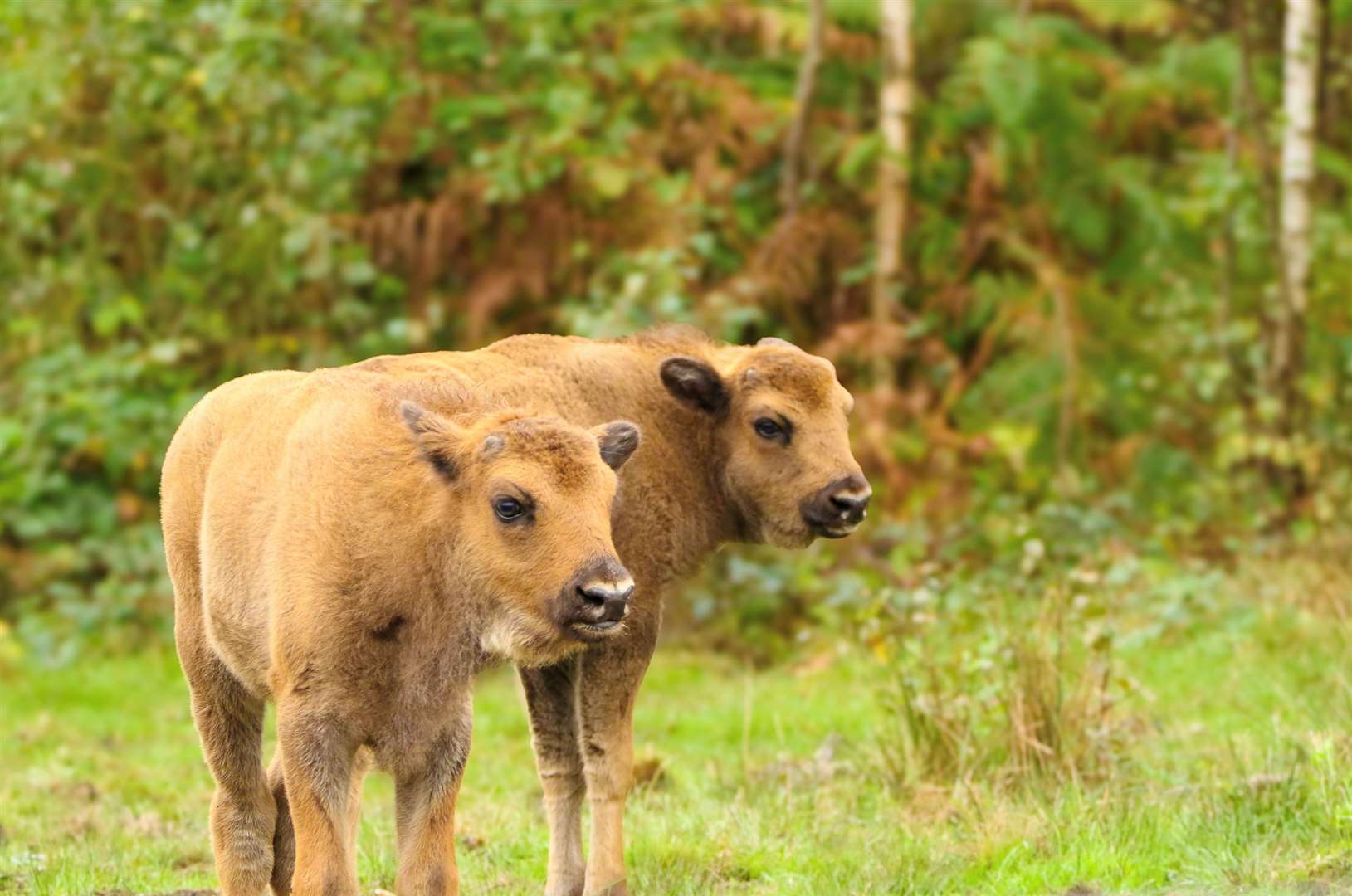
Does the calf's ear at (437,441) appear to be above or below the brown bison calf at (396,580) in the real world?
above

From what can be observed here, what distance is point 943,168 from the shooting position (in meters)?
17.9

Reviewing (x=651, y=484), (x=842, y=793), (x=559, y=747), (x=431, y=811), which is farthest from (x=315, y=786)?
(x=842, y=793)

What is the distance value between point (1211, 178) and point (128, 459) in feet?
30.6

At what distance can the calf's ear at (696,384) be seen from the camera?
7.84 meters

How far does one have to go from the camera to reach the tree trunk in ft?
53.7

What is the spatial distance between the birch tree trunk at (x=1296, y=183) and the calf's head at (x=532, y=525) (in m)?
10.9

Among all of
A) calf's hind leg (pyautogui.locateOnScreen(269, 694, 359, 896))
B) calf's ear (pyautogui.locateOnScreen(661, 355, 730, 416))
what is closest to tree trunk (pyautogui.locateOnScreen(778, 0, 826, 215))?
calf's ear (pyautogui.locateOnScreen(661, 355, 730, 416))

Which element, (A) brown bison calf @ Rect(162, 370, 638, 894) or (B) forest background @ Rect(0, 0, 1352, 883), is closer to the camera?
(A) brown bison calf @ Rect(162, 370, 638, 894)

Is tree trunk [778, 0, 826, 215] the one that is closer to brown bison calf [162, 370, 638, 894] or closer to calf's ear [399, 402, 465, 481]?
brown bison calf [162, 370, 638, 894]

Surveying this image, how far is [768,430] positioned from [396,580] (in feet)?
7.61

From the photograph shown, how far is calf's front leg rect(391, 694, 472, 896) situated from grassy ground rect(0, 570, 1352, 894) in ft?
4.69

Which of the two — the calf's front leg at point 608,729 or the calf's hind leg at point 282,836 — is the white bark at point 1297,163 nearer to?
the calf's front leg at point 608,729

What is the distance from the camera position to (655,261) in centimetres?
1433

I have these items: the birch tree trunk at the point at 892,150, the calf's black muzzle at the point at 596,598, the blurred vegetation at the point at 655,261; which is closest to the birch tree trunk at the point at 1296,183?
the blurred vegetation at the point at 655,261
